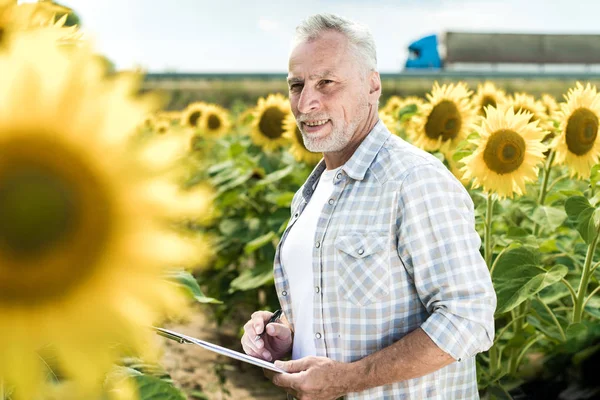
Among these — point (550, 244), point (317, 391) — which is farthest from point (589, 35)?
point (317, 391)

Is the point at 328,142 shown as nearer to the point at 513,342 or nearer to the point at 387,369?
the point at 387,369

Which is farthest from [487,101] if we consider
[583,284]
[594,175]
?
[583,284]

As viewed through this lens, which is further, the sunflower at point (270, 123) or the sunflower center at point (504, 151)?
the sunflower at point (270, 123)

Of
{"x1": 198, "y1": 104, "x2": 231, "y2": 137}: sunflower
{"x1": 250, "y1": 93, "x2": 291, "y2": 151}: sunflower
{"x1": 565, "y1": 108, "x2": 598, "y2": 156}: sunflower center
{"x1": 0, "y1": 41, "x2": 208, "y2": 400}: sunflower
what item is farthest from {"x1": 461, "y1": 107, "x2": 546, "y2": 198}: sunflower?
{"x1": 198, "y1": 104, "x2": 231, "y2": 137}: sunflower

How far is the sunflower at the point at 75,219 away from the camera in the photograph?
1.22ft

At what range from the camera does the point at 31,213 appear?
38cm

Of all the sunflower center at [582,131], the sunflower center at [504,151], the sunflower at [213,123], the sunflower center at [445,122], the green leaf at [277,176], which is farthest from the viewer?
the sunflower at [213,123]

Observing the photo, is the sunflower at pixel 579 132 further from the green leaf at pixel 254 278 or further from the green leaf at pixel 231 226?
the green leaf at pixel 231 226

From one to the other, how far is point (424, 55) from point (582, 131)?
1893 cm

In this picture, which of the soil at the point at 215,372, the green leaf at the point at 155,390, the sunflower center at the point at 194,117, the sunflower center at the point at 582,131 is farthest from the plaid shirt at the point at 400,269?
the sunflower center at the point at 194,117

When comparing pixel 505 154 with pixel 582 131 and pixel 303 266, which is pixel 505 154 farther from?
pixel 303 266

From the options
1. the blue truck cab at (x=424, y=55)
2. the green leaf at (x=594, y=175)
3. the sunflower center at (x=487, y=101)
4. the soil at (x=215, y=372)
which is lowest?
the soil at (x=215, y=372)

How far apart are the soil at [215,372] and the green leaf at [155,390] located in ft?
8.83

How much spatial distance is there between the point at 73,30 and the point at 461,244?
1093 mm
